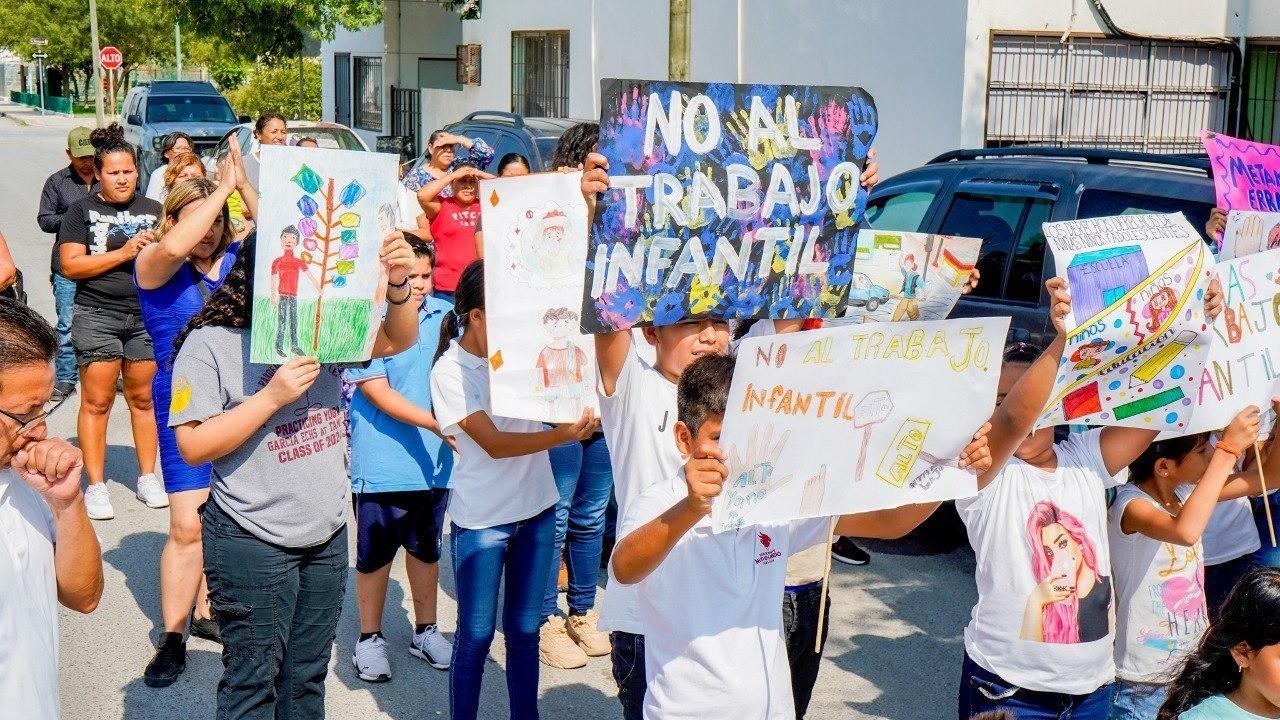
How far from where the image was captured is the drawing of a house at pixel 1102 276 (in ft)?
11.9

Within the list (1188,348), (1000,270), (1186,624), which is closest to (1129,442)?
(1188,348)

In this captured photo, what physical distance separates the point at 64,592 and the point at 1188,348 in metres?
3.09

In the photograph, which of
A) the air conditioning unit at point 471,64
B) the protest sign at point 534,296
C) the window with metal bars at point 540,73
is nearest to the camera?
the protest sign at point 534,296

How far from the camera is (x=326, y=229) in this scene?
3.92m

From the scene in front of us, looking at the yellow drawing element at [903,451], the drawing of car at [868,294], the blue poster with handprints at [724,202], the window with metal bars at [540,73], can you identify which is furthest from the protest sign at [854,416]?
the window with metal bars at [540,73]

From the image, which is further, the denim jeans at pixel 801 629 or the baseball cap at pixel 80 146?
the baseball cap at pixel 80 146

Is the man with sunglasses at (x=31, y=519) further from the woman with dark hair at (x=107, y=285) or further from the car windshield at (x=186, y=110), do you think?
the car windshield at (x=186, y=110)

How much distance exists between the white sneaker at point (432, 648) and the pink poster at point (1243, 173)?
3.56m

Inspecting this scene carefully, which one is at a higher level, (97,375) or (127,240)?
(127,240)

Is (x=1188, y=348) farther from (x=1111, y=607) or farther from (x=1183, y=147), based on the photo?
(x=1183, y=147)

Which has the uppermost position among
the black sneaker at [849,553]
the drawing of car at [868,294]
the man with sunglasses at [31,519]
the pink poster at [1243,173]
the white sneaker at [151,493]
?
the pink poster at [1243,173]

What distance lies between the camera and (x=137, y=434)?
24.7ft

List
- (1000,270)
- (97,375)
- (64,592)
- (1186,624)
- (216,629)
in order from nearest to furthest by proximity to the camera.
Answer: (64,592), (1186,624), (216,629), (1000,270), (97,375)

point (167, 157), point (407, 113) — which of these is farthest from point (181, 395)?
point (407, 113)
